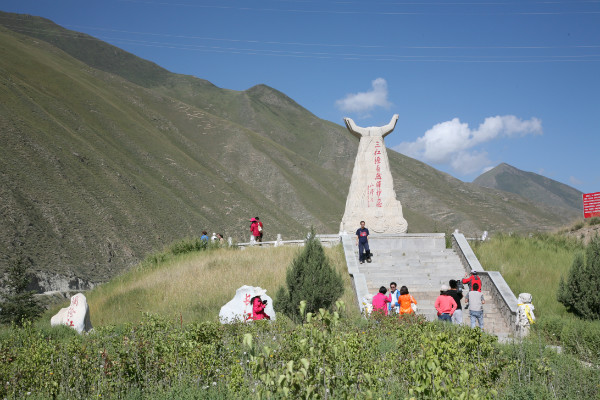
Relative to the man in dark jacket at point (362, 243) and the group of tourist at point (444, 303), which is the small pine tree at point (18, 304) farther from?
the group of tourist at point (444, 303)

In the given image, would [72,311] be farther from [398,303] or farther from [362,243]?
[362,243]

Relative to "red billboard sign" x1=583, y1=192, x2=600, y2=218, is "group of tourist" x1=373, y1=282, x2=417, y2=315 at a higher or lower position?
lower

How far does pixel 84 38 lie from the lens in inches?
6959

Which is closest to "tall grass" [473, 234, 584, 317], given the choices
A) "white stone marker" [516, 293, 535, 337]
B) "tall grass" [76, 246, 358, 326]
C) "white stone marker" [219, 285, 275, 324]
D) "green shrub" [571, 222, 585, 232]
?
"white stone marker" [516, 293, 535, 337]

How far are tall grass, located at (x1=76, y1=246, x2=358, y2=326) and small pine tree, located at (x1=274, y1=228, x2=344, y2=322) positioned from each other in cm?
102

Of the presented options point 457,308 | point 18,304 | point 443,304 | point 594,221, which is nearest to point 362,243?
point 457,308

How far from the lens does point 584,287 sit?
11.1 m

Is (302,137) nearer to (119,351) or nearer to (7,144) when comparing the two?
Answer: (7,144)

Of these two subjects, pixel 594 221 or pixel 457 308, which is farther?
pixel 594 221

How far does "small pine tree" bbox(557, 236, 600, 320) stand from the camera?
11.0m

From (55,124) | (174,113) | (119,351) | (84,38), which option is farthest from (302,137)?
(119,351)

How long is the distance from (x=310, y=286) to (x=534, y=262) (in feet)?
27.5

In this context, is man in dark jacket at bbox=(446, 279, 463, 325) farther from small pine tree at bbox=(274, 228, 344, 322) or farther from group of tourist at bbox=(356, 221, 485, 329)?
small pine tree at bbox=(274, 228, 344, 322)

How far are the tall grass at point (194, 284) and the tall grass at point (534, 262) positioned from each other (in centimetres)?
442
